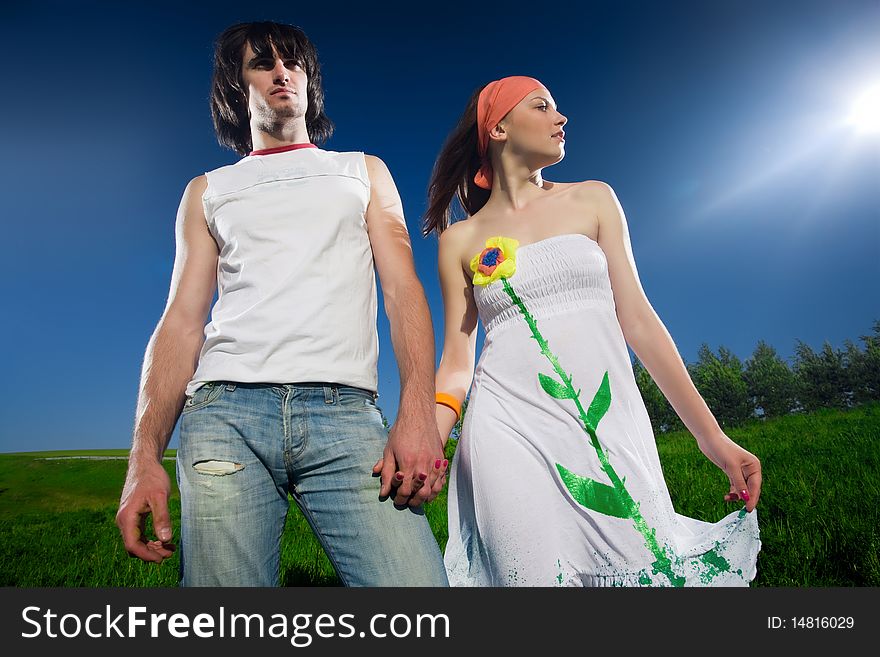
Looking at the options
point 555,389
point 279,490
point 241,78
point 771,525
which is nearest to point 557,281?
point 555,389

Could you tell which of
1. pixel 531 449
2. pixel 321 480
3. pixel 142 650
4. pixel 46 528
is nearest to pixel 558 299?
pixel 531 449

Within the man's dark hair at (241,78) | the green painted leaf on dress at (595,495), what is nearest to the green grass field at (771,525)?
Answer: the green painted leaf on dress at (595,495)

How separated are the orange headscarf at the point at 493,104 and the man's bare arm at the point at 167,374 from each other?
149cm

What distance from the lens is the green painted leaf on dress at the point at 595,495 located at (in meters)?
2.04

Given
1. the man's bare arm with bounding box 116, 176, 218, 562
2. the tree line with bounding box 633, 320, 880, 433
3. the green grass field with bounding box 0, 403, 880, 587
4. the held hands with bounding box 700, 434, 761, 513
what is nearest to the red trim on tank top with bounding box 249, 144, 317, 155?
the man's bare arm with bounding box 116, 176, 218, 562

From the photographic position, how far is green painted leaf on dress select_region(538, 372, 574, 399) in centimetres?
224

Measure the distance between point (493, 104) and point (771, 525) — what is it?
337 cm

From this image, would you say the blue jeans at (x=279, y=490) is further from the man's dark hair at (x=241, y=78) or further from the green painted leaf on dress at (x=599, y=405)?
the man's dark hair at (x=241, y=78)

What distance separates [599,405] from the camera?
7.25ft

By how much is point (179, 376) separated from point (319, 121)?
1.54m

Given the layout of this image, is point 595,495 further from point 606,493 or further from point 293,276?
point 293,276

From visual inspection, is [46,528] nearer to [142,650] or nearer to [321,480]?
[142,650]

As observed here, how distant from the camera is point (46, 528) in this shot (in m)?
8.59

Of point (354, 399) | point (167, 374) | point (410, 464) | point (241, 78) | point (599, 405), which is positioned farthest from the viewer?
point (241, 78)
